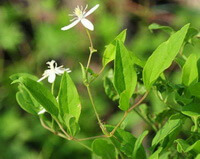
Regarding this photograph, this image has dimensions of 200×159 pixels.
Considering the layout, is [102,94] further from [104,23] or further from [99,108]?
[104,23]

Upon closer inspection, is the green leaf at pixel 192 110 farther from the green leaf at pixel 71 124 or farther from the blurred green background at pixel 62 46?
the blurred green background at pixel 62 46

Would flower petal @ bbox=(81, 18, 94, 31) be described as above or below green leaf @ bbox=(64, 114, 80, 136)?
above

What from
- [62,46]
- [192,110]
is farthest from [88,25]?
[62,46]

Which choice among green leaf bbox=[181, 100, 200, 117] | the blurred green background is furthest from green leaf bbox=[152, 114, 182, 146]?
the blurred green background

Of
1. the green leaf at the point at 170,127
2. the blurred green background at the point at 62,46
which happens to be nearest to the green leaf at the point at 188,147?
the green leaf at the point at 170,127

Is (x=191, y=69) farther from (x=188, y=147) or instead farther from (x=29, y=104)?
(x=29, y=104)

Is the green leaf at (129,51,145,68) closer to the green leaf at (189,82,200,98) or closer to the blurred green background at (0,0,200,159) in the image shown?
the green leaf at (189,82,200,98)
